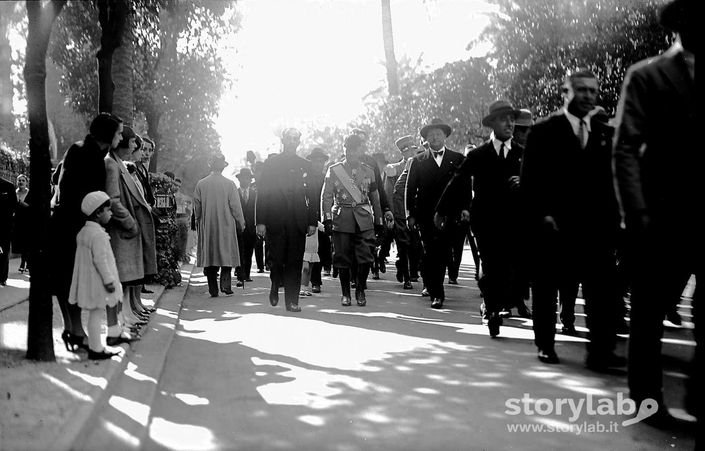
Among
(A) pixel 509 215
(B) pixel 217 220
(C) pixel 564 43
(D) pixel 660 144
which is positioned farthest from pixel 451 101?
(D) pixel 660 144

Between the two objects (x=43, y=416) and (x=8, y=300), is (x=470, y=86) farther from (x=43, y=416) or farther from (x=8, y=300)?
(x=43, y=416)

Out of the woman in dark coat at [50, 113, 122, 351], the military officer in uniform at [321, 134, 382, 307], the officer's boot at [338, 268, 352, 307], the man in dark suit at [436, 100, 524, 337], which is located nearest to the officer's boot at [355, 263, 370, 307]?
the military officer in uniform at [321, 134, 382, 307]

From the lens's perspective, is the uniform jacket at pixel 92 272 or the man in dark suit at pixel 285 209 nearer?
the uniform jacket at pixel 92 272

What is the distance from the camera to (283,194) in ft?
34.6

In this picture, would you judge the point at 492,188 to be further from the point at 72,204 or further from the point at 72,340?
the point at 72,340

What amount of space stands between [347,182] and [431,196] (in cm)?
112

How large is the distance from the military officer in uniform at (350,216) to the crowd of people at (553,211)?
0.02 metres

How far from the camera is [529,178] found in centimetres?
658

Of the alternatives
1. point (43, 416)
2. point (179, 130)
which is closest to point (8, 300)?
point (43, 416)

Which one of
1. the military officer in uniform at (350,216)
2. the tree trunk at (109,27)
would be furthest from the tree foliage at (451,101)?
the tree trunk at (109,27)

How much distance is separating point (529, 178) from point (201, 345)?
10.8 feet

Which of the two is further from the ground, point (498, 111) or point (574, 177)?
point (498, 111)

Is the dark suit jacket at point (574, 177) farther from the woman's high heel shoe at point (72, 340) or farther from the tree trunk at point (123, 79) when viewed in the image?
the tree trunk at point (123, 79)

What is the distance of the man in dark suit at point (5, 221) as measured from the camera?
13.1 meters
